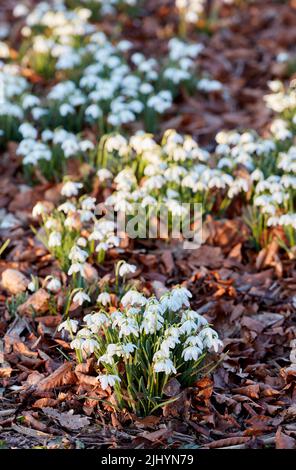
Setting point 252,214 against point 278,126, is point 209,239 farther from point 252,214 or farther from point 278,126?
point 278,126

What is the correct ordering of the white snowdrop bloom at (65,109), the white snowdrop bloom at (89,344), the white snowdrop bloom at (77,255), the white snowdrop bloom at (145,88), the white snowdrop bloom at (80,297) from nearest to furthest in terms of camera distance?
the white snowdrop bloom at (89,344) < the white snowdrop bloom at (80,297) < the white snowdrop bloom at (77,255) < the white snowdrop bloom at (65,109) < the white snowdrop bloom at (145,88)

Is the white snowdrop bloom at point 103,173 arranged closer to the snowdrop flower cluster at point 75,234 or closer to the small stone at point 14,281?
the snowdrop flower cluster at point 75,234

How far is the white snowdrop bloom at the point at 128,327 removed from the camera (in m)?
3.10

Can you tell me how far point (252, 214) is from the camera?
4398mm

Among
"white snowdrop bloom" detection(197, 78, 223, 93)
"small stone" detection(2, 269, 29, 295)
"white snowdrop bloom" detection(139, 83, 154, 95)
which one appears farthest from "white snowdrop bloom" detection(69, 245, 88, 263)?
"white snowdrop bloom" detection(197, 78, 223, 93)

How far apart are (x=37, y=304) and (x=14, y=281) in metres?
0.25

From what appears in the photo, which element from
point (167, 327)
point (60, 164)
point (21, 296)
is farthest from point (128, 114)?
point (167, 327)

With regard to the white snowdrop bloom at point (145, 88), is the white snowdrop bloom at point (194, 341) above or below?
below

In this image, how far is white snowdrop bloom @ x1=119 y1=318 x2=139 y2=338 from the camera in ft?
10.2

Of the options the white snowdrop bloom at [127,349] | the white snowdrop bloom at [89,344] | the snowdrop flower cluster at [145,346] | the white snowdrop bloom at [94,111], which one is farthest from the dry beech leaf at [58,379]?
the white snowdrop bloom at [94,111]

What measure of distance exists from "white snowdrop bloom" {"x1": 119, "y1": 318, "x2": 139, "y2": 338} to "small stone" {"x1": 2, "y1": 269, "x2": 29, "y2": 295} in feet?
3.30

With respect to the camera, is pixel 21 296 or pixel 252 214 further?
pixel 252 214

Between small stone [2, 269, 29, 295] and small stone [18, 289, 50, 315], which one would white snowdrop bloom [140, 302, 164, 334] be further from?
small stone [2, 269, 29, 295]
